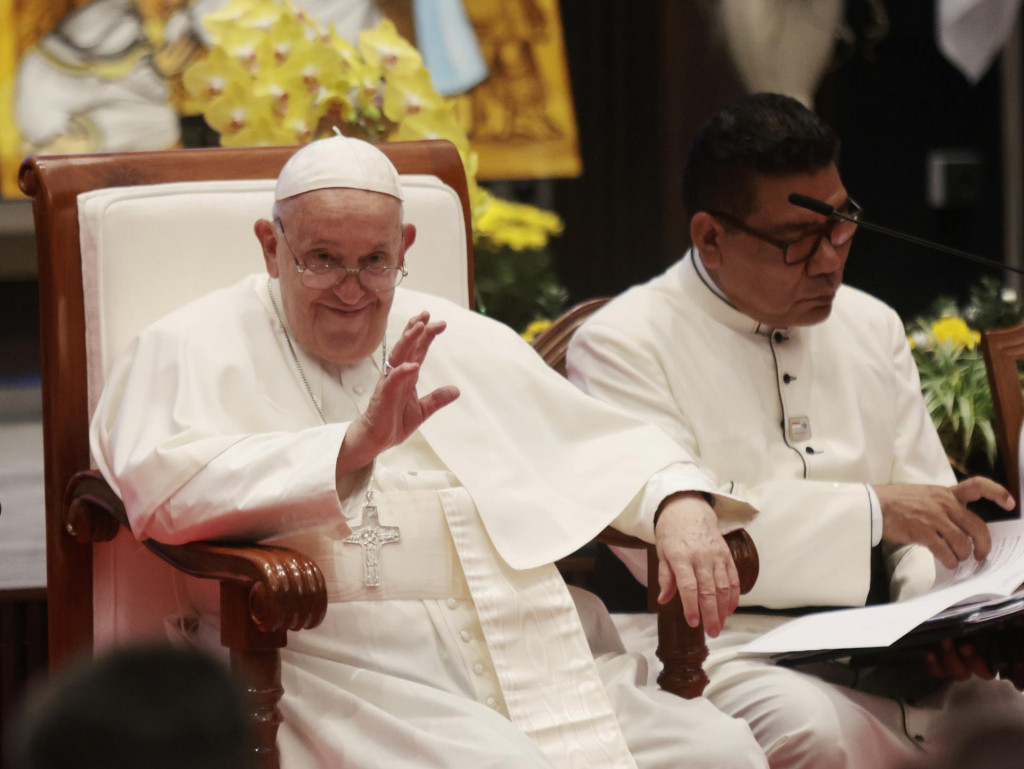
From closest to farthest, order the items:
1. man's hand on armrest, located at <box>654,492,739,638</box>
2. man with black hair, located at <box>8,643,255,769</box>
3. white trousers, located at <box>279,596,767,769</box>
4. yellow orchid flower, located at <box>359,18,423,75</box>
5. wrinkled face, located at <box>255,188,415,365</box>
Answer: man with black hair, located at <box>8,643,255,769</box> < white trousers, located at <box>279,596,767,769</box> < man's hand on armrest, located at <box>654,492,739,638</box> < wrinkled face, located at <box>255,188,415,365</box> < yellow orchid flower, located at <box>359,18,423,75</box>

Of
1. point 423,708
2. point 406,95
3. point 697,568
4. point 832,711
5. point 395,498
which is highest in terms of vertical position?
point 406,95

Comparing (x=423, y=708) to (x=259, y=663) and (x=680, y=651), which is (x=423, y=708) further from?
(x=680, y=651)

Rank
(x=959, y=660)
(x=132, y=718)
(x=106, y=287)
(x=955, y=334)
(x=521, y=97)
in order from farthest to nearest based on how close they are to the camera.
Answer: (x=521, y=97)
(x=955, y=334)
(x=106, y=287)
(x=959, y=660)
(x=132, y=718)

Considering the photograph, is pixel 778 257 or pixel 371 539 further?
pixel 778 257

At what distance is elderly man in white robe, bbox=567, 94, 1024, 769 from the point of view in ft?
9.37

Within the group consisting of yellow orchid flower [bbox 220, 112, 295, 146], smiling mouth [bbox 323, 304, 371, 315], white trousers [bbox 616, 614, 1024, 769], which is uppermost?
yellow orchid flower [bbox 220, 112, 295, 146]

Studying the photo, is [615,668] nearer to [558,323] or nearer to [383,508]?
[383,508]

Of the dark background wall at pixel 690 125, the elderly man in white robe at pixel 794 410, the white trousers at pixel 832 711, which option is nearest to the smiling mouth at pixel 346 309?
the elderly man in white robe at pixel 794 410

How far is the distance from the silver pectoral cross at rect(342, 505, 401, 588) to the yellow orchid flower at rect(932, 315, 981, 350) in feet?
6.87

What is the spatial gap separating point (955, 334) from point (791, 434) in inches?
42.1

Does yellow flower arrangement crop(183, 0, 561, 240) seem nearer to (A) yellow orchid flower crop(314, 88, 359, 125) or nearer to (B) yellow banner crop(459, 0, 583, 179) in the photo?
(A) yellow orchid flower crop(314, 88, 359, 125)

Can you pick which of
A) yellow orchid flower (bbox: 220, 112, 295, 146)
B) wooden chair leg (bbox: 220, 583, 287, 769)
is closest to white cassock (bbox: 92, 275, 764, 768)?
wooden chair leg (bbox: 220, 583, 287, 769)

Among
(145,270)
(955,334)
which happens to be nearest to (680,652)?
(145,270)

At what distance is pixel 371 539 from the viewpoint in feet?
8.41
